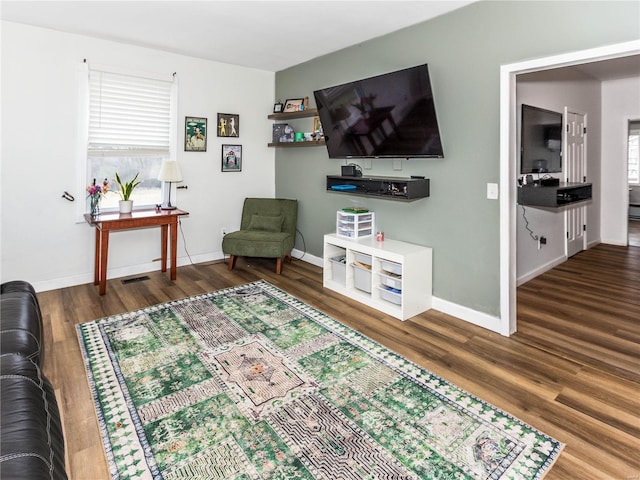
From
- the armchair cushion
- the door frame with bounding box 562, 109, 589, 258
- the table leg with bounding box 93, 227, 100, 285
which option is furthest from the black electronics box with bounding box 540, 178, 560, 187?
the table leg with bounding box 93, 227, 100, 285

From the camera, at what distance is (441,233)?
11.0 feet

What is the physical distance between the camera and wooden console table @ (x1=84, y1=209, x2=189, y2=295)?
3701 millimetres

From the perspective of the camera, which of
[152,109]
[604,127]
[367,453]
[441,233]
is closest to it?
[367,453]

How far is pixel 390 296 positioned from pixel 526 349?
44.0 inches

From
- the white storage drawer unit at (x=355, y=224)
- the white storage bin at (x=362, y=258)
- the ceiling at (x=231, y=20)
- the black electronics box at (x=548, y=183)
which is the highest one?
the ceiling at (x=231, y=20)

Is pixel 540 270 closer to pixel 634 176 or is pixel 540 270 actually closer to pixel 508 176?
pixel 508 176

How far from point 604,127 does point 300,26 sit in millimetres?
5087

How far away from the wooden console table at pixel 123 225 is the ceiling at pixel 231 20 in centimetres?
177

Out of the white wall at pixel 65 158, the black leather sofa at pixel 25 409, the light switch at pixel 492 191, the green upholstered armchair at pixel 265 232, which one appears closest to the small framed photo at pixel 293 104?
the white wall at pixel 65 158

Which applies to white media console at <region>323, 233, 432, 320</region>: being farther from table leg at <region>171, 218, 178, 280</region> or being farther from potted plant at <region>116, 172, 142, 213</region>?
potted plant at <region>116, 172, 142, 213</region>

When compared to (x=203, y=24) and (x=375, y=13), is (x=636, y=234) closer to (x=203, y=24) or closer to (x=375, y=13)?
(x=375, y=13)

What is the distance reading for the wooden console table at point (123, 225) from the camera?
370 centimetres

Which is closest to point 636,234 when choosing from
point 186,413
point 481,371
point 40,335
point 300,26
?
point 481,371

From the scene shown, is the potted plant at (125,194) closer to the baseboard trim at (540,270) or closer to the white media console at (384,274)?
the white media console at (384,274)
